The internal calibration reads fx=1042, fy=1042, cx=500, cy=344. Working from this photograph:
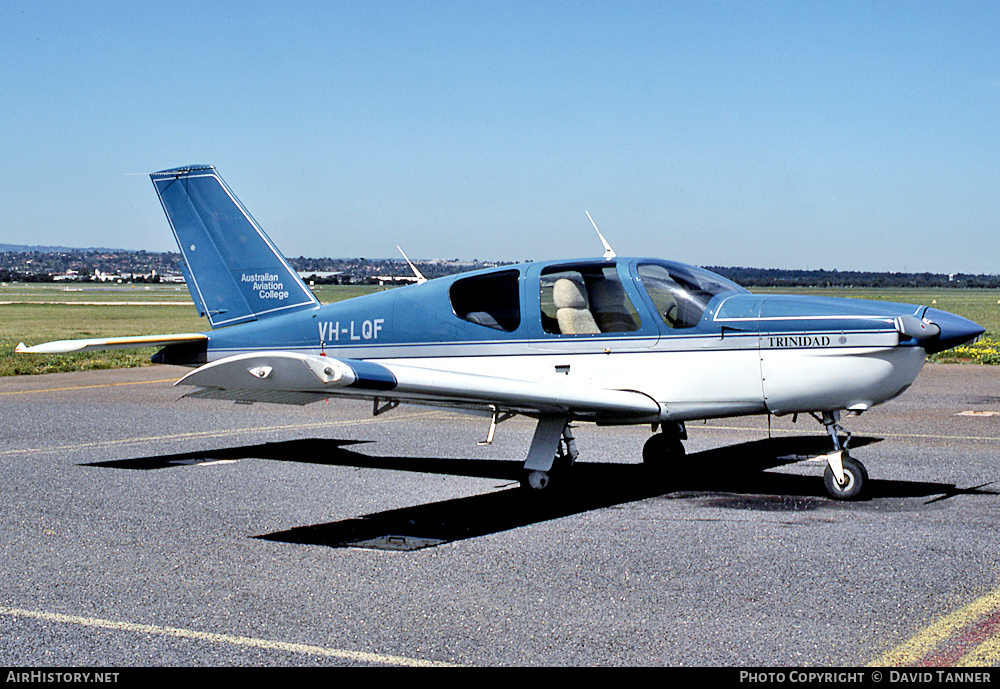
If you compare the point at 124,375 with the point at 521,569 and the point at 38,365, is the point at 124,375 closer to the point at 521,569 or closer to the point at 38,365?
the point at 38,365

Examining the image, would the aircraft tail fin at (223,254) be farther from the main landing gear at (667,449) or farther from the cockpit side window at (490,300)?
the main landing gear at (667,449)

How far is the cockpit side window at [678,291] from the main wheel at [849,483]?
164 centimetres

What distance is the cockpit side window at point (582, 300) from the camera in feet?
28.6

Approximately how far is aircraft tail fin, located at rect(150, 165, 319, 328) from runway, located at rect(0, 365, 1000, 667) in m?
1.59

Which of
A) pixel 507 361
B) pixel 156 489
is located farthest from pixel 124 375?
pixel 507 361

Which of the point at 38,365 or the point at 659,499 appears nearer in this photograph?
the point at 659,499

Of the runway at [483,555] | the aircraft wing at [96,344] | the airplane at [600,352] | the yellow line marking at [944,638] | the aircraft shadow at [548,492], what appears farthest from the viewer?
the aircraft wing at [96,344]

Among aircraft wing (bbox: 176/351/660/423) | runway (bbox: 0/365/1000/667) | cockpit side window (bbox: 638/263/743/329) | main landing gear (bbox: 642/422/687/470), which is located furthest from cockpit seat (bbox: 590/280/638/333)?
main landing gear (bbox: 642/422/687/470)

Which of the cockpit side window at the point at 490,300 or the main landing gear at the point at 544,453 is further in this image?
the cockpit side window at the point at 490,300

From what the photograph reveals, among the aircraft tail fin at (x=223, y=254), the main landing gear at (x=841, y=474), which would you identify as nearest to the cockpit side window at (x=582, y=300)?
the main landing gear at (x=841, y=474)

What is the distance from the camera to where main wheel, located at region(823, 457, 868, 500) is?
26.8ft
